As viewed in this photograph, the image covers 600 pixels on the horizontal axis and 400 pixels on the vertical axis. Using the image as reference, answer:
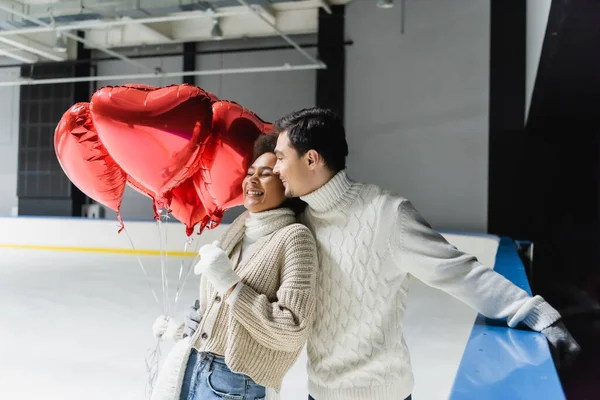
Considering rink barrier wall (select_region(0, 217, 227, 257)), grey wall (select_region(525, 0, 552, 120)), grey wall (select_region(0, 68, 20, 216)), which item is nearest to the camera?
grey wall (select_region(525, 0, 552, 120))

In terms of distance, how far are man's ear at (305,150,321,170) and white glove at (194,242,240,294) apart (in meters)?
0.26

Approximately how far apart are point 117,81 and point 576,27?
10.8 meters

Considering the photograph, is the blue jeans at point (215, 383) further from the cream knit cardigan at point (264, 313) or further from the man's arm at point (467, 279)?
the man's arm at point (467, 279)

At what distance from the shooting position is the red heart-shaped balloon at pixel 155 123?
61.3 inches

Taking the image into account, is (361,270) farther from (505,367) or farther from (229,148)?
(229,148)

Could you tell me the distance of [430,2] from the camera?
915 centimetres

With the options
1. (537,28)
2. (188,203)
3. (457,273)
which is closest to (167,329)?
(188,203)

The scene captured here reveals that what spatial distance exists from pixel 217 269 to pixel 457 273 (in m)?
0.49

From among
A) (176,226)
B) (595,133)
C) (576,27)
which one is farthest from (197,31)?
(576,27)

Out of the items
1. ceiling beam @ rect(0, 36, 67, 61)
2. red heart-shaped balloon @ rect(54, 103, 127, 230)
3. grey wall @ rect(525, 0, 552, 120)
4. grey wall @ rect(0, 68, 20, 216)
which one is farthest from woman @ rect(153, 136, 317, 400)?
grey wall @ rect(0, 68, 20, 216)

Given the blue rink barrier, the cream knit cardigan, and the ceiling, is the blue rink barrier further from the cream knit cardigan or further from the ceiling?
the ceiling

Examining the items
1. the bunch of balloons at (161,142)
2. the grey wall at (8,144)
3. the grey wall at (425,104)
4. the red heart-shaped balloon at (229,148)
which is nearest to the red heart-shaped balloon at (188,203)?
the bunch of balloons at (161,142)

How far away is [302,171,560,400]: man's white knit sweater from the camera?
116 centimetres

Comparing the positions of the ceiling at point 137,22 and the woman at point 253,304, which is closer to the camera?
the woman at point 253,304
